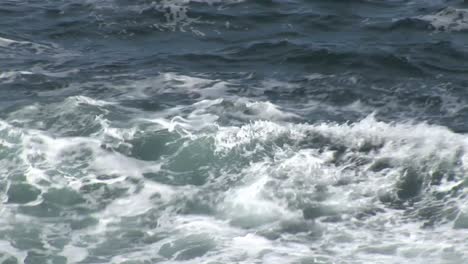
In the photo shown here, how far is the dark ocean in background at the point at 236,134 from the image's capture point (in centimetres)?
775

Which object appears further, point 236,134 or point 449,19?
point 449,19

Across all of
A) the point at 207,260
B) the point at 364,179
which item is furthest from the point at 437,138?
the point at 207,260

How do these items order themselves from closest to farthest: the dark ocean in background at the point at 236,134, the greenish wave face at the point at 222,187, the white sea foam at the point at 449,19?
1. the greenish wave face at the point at 222,187
2. the dark ocean in background at the point at 236,134
3. the white sea foam at the point at 449,19

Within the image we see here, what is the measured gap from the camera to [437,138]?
30.9 feet

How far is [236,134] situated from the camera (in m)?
9.66

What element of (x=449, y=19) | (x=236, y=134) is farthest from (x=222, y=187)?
(x=449, y=19)

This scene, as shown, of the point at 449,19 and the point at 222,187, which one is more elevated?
the point at 449,19

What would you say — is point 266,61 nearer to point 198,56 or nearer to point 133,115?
point 198,56

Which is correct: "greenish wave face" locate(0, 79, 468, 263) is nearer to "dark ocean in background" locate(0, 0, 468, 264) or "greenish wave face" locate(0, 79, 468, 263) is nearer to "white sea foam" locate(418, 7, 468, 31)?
"dark ocean in background" locate(0, 0, 468, 264)

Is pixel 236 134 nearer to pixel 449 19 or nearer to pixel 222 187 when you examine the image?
pixel 222 187

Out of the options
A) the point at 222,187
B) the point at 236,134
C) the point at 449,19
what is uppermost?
the point at 449,19

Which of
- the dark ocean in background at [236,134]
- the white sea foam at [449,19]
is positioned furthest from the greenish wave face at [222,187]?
the white sea foam at [449,19]

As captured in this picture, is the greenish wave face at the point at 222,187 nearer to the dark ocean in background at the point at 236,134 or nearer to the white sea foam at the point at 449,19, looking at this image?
the dark ocean in background at the point at 236,134

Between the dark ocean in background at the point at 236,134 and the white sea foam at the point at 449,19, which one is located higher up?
the white sea foam at the point at 449,19
